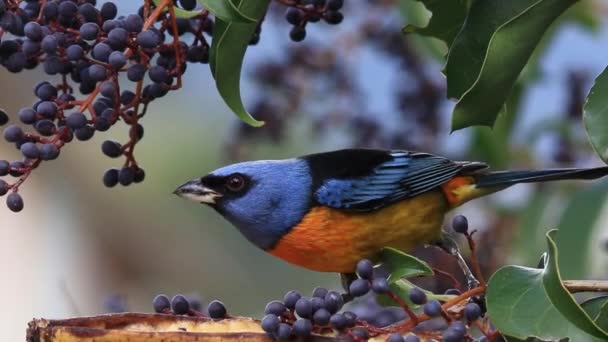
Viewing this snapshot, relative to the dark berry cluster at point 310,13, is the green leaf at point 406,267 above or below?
below

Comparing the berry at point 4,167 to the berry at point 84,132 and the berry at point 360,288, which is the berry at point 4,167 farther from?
the berry at point 360,288

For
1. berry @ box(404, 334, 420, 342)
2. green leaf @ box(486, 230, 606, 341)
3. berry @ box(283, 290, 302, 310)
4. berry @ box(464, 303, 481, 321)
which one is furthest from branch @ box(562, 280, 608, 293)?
berry @ box(283, 290, 302, 310)

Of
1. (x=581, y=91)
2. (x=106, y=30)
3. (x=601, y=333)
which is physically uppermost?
(x=106, y=30)

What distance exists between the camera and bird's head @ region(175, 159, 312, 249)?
300 centimetres

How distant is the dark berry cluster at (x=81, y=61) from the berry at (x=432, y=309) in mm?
641

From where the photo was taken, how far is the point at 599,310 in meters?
2.10

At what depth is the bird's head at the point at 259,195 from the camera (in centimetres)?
300

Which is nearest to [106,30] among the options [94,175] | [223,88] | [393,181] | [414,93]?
[223,88]

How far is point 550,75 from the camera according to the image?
14.5ft

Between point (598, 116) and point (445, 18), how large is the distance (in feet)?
1.59

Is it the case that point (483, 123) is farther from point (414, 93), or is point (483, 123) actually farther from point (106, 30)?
point (414, 93)

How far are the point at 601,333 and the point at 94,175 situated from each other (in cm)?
688

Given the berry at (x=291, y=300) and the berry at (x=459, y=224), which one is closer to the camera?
the berry at (x=291, y=300)

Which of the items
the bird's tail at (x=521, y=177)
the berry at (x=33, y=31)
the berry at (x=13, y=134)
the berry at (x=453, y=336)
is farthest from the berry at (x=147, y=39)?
the bird's tail at (x=521, y=177)
